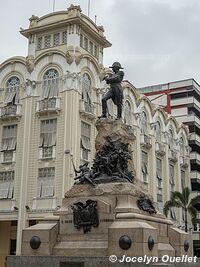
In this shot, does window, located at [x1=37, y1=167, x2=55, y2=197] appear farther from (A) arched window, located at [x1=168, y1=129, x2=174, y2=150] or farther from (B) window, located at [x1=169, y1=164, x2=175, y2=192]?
(A) arched window, located at [x1=168, y1=129, x2=174, y2=150]

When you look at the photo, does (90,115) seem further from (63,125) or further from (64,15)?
(64,15)

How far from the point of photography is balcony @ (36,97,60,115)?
36878 millimetres

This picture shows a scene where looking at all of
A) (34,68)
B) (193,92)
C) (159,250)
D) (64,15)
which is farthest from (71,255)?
(193,92)

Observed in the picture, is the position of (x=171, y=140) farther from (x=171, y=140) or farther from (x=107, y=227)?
(x=107, y=227)

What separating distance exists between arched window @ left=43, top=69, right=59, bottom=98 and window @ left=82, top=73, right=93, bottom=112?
2.29m

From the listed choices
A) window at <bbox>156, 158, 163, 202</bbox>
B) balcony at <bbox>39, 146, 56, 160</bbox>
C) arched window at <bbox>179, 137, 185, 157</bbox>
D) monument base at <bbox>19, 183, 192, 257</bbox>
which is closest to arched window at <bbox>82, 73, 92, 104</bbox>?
balcony at <bbox>39, 146, 56, 160</bbox>

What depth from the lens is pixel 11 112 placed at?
127ft

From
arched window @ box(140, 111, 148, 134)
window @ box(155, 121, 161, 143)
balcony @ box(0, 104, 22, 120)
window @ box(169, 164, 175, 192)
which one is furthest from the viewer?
window @ box(169, 164, 175, 192)

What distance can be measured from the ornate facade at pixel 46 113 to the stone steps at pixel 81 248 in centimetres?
1948

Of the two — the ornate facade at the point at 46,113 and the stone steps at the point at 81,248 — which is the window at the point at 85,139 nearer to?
the ornate facade at the point at 46,113

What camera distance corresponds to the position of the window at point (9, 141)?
38250 millimetres

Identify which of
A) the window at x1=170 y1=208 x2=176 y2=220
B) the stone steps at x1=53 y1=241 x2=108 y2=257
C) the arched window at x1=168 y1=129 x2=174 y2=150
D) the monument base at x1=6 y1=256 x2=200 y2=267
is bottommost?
the monument base at x1=6 y1=256 x2=200 y2=267

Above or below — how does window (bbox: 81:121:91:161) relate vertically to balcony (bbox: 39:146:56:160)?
above

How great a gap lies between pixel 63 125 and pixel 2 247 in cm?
1238
